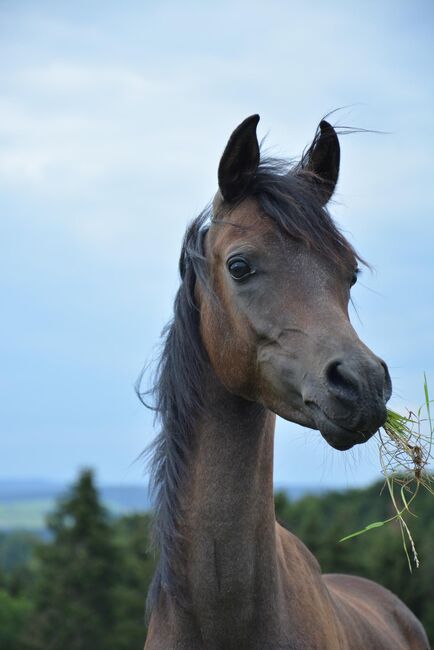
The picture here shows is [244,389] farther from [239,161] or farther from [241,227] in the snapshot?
[239,161]

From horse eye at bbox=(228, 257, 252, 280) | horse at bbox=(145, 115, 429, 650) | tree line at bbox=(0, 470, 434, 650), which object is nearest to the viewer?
horse at bbox=(145, 115, 429, 650)

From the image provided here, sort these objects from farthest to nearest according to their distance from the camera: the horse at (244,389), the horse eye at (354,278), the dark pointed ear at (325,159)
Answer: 1. the dark pointed ear at (325,159)
2. the horse eye at (354,278)
3. the horse at (244,389)

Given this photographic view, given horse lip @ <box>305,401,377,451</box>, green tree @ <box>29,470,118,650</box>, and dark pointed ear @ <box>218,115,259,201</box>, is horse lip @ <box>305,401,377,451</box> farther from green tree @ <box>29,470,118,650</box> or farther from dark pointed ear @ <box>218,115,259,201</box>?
green tree @ <box>29,470,118,650</box>

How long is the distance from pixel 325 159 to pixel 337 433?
1.64 metres

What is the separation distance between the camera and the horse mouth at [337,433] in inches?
128

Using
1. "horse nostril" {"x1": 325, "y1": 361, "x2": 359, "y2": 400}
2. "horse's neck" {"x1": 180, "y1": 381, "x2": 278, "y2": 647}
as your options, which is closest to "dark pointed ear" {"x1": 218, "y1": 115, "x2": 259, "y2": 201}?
"horse's neck" {"x1": 180, "y1": 381, "x2": 278, "y2": 647}

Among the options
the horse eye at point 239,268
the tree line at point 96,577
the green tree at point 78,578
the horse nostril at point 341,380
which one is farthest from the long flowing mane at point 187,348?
the green tree at point 78,578

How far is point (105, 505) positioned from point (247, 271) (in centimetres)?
2910

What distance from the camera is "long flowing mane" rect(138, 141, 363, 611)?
3.88m

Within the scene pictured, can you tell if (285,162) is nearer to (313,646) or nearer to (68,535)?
(313,646)

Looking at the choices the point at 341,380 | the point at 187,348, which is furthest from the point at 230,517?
the point at 341,380

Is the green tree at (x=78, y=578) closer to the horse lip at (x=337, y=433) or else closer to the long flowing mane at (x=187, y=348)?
the long flowing mane at (x=187, y=348)

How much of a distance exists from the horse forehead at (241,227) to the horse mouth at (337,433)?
2.87 feet

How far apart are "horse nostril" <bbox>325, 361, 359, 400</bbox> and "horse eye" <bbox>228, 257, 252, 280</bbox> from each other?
710 millimetres
